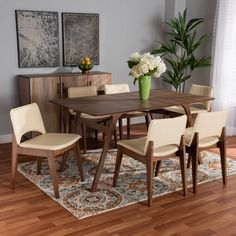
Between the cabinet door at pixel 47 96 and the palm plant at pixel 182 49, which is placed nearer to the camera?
the cabinet door at pixel 47 96

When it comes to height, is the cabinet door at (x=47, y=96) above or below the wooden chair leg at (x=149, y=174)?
above

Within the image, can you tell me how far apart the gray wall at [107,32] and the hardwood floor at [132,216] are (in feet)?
5.93

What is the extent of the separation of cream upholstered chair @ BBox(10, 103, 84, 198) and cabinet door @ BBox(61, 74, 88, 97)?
1293 mm

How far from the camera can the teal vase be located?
3684mm

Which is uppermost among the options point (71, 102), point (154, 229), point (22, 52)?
point (22, 52)

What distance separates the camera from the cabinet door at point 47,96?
4512 millimetres

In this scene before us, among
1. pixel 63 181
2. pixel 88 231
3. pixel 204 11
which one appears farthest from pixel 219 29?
pixel 88 231

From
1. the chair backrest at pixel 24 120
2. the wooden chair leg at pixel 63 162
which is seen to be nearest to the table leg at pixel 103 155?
the wooden chair leg at pixel 63 162

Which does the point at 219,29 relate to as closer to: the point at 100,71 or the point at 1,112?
the point at 100,71

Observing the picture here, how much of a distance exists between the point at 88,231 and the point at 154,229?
494mm

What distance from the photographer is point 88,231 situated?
261cm

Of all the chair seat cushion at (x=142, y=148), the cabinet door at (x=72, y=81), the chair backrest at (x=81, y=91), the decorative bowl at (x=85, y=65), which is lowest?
the chair seat cushion at (x=142, y=148)

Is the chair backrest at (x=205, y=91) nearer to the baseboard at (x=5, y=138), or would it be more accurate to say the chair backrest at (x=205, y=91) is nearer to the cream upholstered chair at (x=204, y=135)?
the cream upholstered chair at (x=204, y=135)

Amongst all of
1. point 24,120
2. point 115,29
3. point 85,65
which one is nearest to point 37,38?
point 85,65
